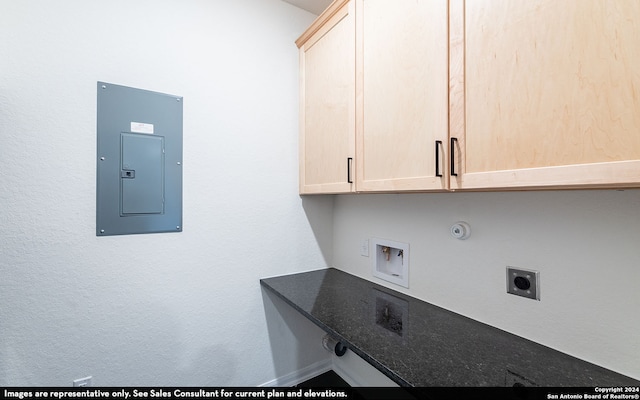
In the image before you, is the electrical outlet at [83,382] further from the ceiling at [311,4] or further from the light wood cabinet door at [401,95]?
the ceiling at [311,4]

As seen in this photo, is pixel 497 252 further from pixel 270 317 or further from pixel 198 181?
pixel 198 181

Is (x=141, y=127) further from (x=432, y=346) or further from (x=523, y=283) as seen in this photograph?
(x=523, y=283)

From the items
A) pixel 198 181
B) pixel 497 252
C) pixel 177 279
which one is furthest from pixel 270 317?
pixel 497 252

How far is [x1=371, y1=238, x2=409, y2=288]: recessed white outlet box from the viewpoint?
4.99 feet

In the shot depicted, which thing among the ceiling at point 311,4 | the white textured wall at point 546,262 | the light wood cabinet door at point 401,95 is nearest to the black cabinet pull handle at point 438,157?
the light wood cabinet door at point 401,95

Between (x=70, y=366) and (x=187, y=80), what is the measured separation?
1.50 m

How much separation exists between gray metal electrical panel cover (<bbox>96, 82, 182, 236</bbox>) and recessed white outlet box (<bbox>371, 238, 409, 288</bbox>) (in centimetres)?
114

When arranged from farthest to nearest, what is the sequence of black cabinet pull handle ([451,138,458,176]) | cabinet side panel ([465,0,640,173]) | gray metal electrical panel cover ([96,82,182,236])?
gray metal electrical panel cover ([96,82,182,236]), black cabinet pull handle ([451,138,458,176]), cabinet side panel ([465,0,640,173])

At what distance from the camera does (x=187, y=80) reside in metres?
1.52

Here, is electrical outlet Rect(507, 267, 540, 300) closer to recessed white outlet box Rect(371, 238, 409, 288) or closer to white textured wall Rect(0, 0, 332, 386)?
recessed white outlet box Rect(371, 238, 409, 288)

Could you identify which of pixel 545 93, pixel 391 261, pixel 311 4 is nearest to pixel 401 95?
pixel 545 93

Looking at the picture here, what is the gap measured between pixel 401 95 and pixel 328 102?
1.77 ft

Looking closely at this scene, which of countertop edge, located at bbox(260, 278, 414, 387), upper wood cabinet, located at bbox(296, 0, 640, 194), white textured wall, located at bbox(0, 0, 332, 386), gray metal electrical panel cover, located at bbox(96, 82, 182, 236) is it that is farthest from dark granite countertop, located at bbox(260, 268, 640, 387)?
gray metal electrical panel cover, located at bbox(96, 82, 182, 236)

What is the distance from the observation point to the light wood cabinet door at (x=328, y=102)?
55.9 inches
